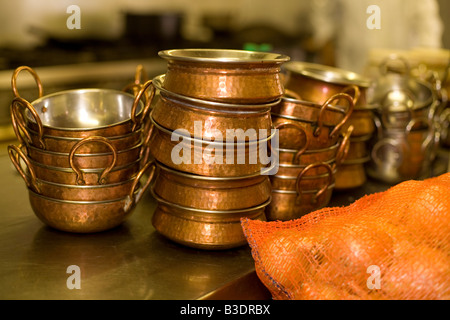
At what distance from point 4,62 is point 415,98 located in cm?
236

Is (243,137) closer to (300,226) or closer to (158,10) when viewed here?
(300,226)

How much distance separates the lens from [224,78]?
0.95 meters

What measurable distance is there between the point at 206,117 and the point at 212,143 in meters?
0.05

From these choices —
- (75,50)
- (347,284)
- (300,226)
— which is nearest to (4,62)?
(75,50)

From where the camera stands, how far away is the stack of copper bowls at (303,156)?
3.85 feet

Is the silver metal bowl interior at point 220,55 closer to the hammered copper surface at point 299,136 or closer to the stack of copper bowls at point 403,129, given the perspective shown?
the hammered copper surface at point 299,136

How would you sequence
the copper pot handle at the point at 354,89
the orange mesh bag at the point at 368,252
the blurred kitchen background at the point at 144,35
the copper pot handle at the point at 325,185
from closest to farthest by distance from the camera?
the orange mesh bag at the point at 368,252
the copper pot handle at the point at 325,185
the copper pot handle at the point at 354,89
the blurred kitchen background at the point at 144,35

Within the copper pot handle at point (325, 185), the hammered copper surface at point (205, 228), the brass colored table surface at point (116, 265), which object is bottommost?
the brass colored table surface at point (116, 265)

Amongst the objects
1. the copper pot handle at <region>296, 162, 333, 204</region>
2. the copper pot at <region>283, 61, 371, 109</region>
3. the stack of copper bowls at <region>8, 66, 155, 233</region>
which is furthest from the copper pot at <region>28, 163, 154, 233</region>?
the copper pot at <region>283, 61, 371, 109</region>

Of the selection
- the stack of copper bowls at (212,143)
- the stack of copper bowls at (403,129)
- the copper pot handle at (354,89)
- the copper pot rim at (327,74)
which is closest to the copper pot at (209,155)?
the stack of copper bowls at (212,143)

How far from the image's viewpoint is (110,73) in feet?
10.8

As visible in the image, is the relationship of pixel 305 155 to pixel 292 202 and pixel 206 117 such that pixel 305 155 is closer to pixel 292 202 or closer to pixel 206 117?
pixel 292 202

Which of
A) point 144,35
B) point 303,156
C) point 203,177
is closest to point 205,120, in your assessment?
point 203,177

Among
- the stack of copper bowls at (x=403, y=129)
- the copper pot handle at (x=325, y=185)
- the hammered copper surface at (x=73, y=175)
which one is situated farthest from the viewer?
the stack of copper bowls at (x=403, y=129)
